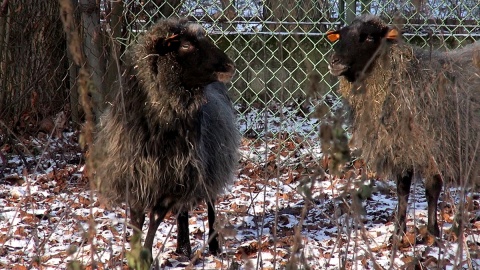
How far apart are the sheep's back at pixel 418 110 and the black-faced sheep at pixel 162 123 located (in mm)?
1065

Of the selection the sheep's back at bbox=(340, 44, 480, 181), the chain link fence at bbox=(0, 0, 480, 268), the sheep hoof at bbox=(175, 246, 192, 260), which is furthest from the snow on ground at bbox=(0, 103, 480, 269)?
the sheep's back at bbox=(340, 44, 480, 181)

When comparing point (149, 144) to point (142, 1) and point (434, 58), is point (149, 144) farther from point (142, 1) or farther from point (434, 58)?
point (142, 1)

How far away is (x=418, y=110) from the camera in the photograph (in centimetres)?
426

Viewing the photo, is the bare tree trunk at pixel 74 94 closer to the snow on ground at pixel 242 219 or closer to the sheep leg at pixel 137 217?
the snow on ground at pixel 242 219

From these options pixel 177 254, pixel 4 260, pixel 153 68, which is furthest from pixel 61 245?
pixel 153 68

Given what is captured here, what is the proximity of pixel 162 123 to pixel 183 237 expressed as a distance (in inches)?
32.7

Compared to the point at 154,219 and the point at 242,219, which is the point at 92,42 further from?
the point at 154,219

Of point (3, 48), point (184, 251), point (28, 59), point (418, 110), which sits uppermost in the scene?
point (3, 48)

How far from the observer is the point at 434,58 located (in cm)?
449

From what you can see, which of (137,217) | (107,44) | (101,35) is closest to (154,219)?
(137,217)

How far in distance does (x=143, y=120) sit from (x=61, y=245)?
98cm

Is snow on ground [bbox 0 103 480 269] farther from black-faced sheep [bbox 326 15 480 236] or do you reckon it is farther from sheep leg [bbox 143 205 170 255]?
black-faced sheep [bbox 326 15 480 236]

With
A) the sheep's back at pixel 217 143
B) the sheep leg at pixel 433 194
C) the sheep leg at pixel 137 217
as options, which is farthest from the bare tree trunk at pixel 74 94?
the sheep leg at pixel 433 194

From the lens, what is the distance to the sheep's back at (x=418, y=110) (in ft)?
13.8
